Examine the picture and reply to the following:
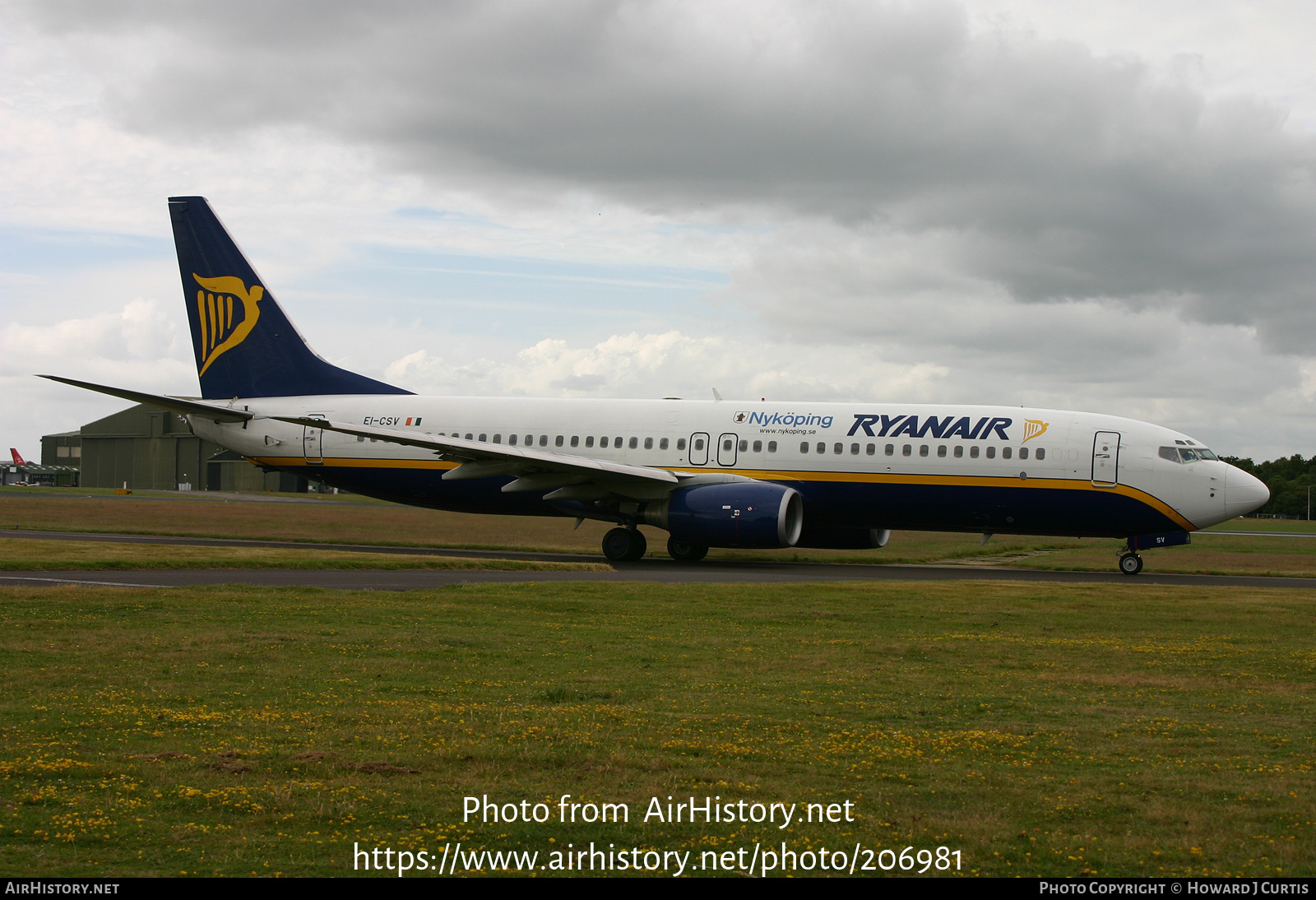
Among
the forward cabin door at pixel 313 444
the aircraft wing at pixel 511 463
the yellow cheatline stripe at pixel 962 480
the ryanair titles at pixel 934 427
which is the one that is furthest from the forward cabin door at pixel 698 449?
the forward cabin door at pixel 313 444

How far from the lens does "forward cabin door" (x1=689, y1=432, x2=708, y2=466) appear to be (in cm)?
2727

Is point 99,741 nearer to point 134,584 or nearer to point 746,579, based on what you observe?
point 134,584

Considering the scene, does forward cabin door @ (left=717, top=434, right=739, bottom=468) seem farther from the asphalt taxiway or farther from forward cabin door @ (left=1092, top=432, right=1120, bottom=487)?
forward cabin door @ (left=1092, top=432, right=1120, bottom=487)

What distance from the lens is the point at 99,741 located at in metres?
7.19

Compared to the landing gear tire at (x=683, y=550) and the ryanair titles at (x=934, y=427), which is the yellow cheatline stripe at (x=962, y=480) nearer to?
the ryanair titles at (x=934, y=427)

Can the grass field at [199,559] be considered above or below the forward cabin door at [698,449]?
below

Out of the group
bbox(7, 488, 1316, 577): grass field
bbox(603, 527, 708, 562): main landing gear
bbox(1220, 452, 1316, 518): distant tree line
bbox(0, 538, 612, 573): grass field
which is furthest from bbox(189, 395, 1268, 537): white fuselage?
bbox(1220, 452, 1316, 518): distant tree line

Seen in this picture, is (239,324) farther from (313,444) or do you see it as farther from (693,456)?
(693,456)

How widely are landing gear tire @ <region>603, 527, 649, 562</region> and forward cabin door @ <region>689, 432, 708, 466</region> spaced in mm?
2302

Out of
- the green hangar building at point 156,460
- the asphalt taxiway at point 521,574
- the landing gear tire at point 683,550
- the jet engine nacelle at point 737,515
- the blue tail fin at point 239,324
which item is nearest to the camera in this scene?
the asphalt taxiway at point 521,574

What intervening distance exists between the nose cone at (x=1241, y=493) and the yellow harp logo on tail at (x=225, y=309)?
2518cm

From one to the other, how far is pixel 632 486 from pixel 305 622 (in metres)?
13.5

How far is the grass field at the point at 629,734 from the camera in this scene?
5.54m
